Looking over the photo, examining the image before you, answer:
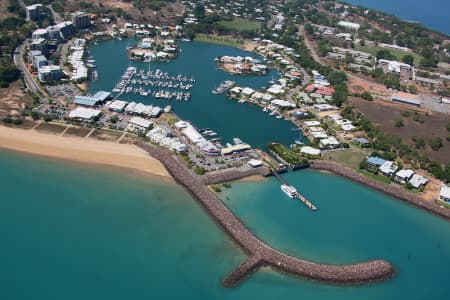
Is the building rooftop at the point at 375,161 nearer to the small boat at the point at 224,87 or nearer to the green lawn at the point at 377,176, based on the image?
the green lawn at the point at 377,176

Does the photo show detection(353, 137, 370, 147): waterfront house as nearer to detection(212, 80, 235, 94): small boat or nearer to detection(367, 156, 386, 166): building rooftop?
detection(367, 156, 386, 166): building rooftop

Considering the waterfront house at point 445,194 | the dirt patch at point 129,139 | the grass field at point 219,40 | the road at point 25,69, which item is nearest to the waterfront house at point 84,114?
the dirt patch at point 129,139

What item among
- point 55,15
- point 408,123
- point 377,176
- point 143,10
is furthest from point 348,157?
point 55,15

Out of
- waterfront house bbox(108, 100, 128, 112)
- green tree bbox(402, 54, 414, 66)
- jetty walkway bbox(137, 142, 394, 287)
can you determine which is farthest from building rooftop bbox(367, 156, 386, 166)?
green tree bbox(402, 54, 414, 66)

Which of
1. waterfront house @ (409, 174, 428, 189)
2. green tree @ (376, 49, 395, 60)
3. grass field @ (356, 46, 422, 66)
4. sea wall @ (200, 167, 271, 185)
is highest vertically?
green tree @ (376, 49, 395, 60)

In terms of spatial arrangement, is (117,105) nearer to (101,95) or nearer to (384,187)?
(101,95)

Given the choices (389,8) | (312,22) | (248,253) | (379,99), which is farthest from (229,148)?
(389,8)

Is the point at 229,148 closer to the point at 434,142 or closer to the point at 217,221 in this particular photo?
the point at 217,221

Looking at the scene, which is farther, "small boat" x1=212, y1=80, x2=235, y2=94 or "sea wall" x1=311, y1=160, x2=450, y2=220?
"small boat" x1=212, y1=80, x2=235, y2=94

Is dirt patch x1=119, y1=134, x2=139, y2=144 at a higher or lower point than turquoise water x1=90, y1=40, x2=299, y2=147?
lower
